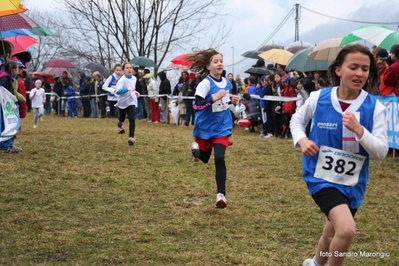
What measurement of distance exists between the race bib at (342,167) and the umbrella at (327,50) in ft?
33.8

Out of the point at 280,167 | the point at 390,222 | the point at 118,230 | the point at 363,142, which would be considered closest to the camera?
the point at 363,142

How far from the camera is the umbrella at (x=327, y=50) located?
46.5ft

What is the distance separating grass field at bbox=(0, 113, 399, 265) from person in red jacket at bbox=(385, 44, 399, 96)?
1410 millimetres

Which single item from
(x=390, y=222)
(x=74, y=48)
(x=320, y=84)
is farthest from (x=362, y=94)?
(x=74, y=48)

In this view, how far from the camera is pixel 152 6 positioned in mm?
31828

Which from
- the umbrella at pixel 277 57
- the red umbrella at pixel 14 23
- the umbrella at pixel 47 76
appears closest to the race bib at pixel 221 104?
the red umbrella at pixel 14 23

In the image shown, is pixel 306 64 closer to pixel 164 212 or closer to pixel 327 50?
pixel 327 50

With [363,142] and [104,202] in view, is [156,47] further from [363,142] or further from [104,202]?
[363,142]

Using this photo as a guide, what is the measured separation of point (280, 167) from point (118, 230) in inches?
189

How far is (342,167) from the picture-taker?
13.8 feet

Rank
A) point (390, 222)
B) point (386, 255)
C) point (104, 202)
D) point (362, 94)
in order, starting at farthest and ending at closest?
point (104, 202), point (390, 222), point (386, 255), point (362, 94)

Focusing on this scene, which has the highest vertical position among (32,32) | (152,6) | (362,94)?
(152,6)

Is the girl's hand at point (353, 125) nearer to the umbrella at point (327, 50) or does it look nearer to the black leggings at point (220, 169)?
the black leggings at point (220, 169)

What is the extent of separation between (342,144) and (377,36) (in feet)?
29.2
